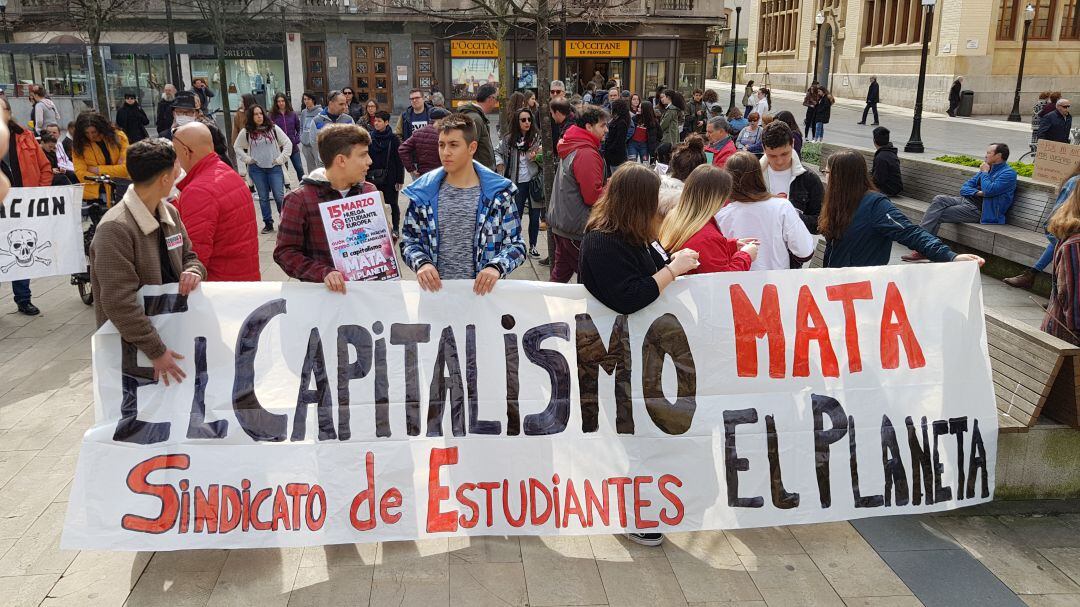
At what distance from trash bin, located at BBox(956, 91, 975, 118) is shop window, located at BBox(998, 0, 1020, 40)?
15.4 ft

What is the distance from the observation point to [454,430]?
13.0 ft

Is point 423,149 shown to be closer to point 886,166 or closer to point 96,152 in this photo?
point 96,152

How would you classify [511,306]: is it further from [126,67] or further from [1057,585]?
[126,67]

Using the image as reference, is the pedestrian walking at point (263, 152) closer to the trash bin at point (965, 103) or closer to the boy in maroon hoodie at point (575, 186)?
the boy in maroon hoodie at point (575, 186)

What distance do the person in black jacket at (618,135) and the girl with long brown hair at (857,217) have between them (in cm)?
780

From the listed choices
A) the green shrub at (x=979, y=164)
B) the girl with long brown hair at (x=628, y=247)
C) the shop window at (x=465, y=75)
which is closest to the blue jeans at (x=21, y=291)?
the girl with long brown hair at (x=628, y=247)

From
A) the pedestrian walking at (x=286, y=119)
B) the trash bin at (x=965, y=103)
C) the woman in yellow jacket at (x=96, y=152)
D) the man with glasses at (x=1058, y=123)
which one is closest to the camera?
the woman in yellow jacket at (x=96, y=152)

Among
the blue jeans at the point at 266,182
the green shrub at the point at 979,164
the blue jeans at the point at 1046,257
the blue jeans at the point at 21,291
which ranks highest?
the green shrub at the point at 979,164

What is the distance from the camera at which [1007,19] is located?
37.5 metres

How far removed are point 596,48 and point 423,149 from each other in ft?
107

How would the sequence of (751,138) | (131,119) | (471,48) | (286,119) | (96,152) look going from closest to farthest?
(96,152), (751,138), (286,119), (131,119), (471,48)

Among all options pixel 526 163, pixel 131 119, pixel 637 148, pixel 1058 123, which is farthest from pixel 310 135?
pixel 1058 123

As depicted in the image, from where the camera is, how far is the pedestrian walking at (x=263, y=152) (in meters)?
11.5

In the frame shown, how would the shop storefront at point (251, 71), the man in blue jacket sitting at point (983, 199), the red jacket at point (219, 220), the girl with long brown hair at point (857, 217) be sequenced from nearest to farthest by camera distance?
the red jacket at point (219, 220) → the girl with long brown hair at point (857, 217) → the man in blue jacket sitting at point (983, 199) → the shop storefront at point (251, 71)
